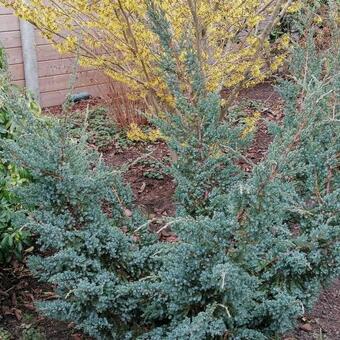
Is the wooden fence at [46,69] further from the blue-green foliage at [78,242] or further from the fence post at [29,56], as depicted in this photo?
the blue-green foliage at [78,242]

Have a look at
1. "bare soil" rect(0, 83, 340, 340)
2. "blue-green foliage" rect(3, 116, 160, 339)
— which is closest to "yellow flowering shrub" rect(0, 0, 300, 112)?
"bare soil" rect(0, 83, 340, 340)

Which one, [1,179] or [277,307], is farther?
[1,179]

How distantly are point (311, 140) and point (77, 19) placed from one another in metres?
1.98

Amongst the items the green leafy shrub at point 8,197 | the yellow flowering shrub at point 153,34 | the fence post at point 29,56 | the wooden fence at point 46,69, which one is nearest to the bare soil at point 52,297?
the green leafy shrub at point 8,197

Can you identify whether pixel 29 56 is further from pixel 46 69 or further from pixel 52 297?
pixel 52 297

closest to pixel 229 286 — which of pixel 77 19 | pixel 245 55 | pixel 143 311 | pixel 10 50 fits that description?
pixel 143 311

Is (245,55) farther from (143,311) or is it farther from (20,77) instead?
(20,77)

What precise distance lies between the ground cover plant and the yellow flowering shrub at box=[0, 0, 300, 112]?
85cm

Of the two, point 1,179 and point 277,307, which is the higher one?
point 1,179

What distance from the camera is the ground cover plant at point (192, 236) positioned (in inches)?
89.7

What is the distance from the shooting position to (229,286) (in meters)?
2.21

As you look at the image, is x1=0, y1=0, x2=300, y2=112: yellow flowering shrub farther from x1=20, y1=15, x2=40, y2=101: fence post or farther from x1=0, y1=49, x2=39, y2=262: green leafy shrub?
x1=20, y1=15, x2=40, y2=101: fence post

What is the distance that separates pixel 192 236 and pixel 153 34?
1.79 metres

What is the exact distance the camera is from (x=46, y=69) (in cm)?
643
